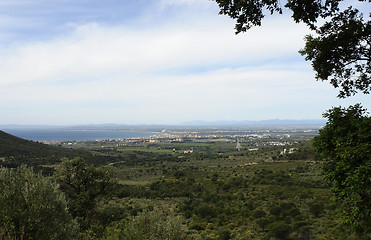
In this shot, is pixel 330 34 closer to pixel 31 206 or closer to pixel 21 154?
pixel 31 206

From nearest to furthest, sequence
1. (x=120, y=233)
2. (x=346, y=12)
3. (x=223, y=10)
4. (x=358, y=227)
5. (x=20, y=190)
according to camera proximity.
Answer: (x=358, y=227) < (x=223, y=10) < (x=346, y=12) < (x=20, y=190) < (x=120, y=233)

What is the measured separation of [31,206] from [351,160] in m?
15.2

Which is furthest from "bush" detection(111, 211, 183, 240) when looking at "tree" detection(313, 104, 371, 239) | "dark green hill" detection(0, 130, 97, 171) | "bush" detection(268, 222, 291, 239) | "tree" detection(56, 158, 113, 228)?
"dark green hill" detection(0, 130, 97, 171)

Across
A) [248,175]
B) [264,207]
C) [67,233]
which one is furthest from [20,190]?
[248,175]

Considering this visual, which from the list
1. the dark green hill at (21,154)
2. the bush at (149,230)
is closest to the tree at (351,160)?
the bush at (149,230)

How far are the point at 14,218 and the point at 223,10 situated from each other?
13.9m

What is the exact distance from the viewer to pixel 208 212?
119 feet

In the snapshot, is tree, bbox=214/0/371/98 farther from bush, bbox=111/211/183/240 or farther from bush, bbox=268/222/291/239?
bush, bbox=268/222/291/239

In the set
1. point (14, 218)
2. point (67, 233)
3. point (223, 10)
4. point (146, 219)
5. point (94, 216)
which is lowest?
point (94, 216)

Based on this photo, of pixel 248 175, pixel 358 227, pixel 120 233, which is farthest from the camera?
pixel 248 175

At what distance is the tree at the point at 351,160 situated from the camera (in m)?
7.27

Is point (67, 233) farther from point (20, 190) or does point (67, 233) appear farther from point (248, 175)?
point (248, 175)

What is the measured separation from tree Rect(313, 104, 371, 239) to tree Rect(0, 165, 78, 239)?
1354 centimetres

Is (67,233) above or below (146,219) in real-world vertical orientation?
above
